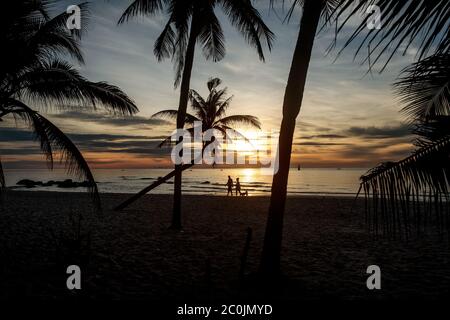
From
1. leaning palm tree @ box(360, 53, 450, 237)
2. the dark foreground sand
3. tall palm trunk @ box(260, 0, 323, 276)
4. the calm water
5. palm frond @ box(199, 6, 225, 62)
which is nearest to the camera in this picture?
leaning palm tree @ box(360, 53, 450, 237)

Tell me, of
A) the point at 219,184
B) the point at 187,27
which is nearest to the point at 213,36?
the point at 187,27

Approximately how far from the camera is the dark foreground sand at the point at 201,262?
17.6ft

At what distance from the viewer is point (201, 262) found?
709cm

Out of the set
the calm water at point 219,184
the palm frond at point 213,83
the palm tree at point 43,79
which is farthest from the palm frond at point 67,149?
the calm water at point 219,184

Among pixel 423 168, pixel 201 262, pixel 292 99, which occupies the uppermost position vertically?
pixel 292 99

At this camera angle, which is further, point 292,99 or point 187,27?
point 187,27

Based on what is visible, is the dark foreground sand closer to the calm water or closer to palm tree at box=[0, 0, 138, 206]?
palm tree at box=[0, 0, 138, 206]

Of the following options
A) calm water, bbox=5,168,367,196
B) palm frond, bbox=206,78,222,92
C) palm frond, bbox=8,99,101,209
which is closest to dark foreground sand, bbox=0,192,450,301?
palm frond, bbox=8,99,101,209

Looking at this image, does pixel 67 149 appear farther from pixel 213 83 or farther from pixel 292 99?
pixel 213 83

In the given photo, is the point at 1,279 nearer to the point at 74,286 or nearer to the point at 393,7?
the point at 74,286

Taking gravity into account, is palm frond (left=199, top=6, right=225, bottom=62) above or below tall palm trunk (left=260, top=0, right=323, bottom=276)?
above

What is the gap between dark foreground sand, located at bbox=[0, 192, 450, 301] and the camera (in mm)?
5352

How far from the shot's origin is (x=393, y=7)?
235 cm
